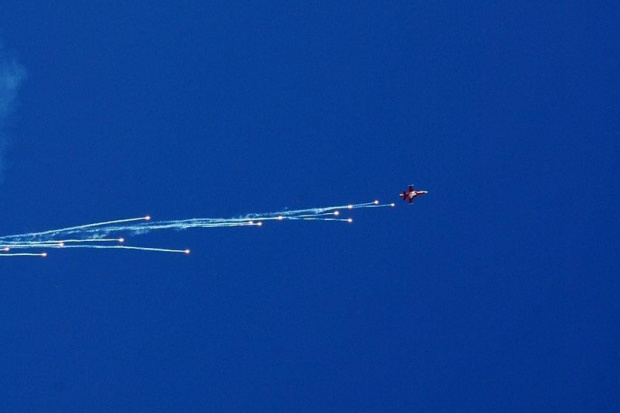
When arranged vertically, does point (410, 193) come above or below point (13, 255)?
above

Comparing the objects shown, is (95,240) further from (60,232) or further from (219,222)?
(219,222)

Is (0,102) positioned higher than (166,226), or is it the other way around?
(0,102)

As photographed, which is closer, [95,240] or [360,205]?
[95,240]

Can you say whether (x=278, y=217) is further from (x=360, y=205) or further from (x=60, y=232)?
(x=60, y=232)

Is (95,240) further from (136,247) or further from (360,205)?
(360,205)

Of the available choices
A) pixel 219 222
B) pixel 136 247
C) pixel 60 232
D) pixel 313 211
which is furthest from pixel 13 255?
pixel 313 211

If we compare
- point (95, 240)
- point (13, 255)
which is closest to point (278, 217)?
point (95, 240)

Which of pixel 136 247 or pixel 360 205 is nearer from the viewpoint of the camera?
pixel 136 247

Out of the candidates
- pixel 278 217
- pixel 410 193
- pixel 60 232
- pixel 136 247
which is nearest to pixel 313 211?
pixel 278 217
